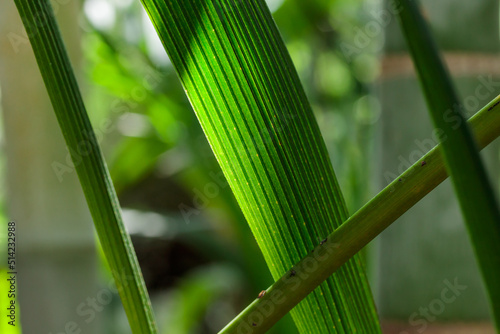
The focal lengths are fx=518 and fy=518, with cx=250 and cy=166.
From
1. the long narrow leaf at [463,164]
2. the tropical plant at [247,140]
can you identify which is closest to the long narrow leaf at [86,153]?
the tropical plant at [247,140]

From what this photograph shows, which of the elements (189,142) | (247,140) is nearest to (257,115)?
(247,140)

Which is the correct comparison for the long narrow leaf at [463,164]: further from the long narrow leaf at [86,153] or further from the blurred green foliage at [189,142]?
the blurred green foliage at [189,142]

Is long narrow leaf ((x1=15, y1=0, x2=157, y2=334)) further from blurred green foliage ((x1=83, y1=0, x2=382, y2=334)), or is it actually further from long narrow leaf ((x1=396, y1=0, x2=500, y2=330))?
blurred green foliage ((x1=83, y1=0, x2=382, y2=334))

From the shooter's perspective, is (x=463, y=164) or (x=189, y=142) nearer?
(x=463, y=164)

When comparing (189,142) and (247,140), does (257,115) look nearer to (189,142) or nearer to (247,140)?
(247,140)

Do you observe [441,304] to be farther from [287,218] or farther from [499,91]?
[287,218]

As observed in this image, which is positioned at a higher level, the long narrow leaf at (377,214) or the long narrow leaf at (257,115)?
the long narrow leaf at (257,115)

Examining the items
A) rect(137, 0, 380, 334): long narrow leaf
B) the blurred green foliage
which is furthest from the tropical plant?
the blurred green foliage
